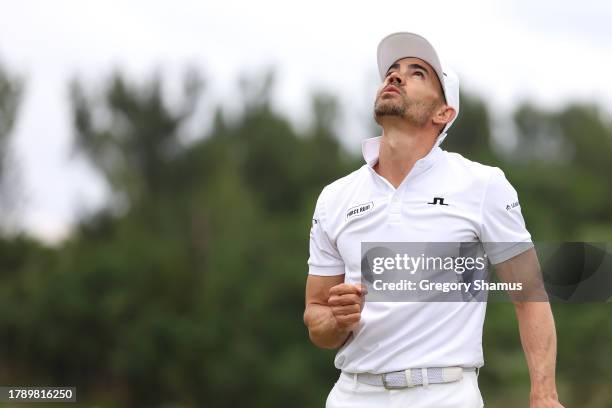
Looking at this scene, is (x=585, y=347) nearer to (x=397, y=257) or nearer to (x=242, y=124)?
(x=242, y=124)

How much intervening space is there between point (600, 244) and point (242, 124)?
37730 millimetres

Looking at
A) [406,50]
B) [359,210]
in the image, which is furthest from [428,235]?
[406,50]

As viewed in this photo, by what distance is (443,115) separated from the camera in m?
3.98

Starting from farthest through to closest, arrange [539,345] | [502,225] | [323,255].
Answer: [323,255] → [502,225] → [539,345]

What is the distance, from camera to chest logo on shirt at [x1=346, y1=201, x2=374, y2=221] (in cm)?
385

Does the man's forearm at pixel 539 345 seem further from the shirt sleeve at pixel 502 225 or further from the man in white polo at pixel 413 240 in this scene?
the shirt sleeve at pixel 502 225

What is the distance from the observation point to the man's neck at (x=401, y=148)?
3.89m

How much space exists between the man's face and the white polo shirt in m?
0.17

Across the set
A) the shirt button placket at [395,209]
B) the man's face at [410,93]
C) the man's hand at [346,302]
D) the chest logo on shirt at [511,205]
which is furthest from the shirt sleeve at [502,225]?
the man's hand at [346,302]

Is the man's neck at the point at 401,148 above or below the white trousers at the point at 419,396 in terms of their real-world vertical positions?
above

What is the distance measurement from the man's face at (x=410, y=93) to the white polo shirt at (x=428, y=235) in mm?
167

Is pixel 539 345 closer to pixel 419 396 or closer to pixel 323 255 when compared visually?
pixel 419 396

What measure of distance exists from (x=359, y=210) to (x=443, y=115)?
0.52 m

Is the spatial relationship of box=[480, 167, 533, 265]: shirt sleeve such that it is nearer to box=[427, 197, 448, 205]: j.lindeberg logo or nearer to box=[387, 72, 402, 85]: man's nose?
box=[427, 197, 448, 205]: j.lindeberg logo
